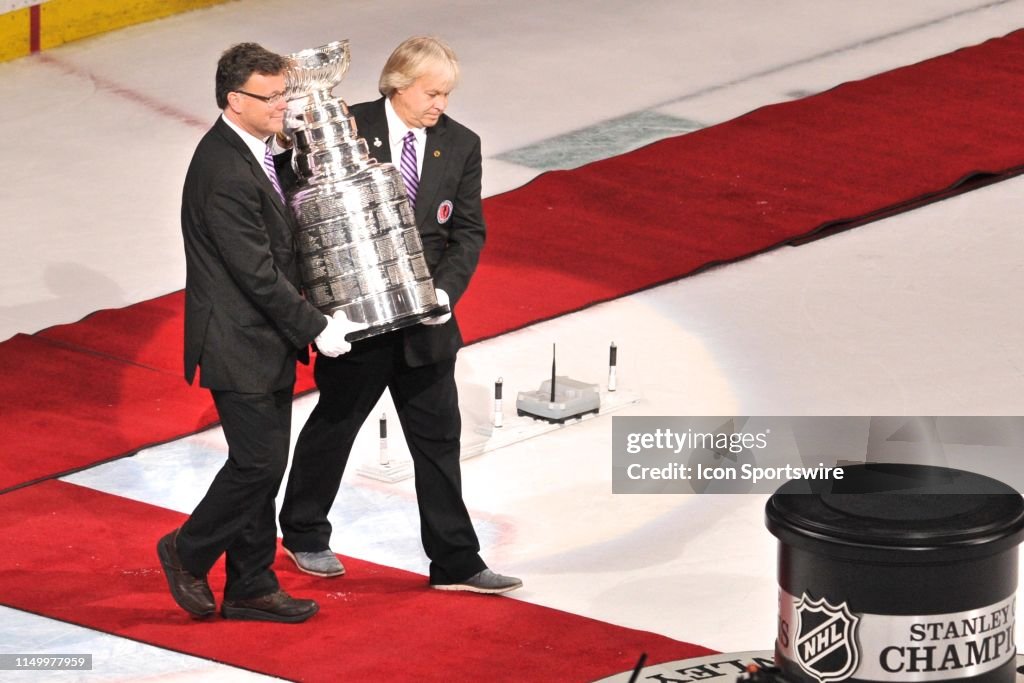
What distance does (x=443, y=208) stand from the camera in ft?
21.6

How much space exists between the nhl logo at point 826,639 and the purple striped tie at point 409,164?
2.10 metres

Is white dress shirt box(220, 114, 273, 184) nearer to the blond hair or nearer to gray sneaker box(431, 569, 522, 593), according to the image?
the blond hair

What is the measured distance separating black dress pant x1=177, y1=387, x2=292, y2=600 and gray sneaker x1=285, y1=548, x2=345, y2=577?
40cm

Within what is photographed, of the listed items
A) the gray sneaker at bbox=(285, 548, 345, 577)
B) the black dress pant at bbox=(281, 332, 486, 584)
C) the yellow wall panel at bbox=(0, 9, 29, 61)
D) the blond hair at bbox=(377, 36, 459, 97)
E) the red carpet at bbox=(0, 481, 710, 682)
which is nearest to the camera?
the red carpet at bbox=(0, 481, 710, 682)

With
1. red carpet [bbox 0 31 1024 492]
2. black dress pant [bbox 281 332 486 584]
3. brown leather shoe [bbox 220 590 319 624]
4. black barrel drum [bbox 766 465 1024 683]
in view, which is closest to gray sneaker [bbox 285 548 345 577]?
black dress pant [bbox 281 332 486 584]

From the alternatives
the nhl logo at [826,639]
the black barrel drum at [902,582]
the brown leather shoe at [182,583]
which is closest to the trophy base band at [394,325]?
the brown leather shoe at [182,583]

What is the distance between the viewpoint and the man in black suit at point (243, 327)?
6.05 m

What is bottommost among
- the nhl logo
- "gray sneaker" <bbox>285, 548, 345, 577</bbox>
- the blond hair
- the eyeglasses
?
"gray sneaker" <bbox>285, 548, 345, 577</bbox>

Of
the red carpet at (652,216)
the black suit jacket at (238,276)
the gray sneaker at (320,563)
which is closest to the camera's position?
the black suit jacket at (238,276)

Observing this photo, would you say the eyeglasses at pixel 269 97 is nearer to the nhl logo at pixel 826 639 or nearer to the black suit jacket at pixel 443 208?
the black suit jacket at pixel 443 208

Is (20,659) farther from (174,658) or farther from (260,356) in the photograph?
(260,356)

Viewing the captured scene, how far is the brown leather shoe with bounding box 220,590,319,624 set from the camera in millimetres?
6473

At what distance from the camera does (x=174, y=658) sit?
6250 millimetres

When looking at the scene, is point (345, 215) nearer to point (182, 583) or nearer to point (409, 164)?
point (409, 164)
